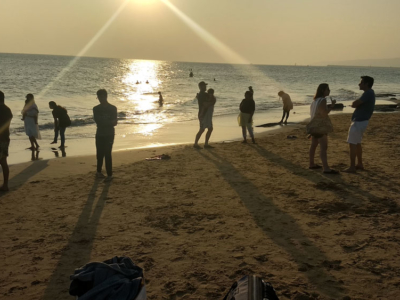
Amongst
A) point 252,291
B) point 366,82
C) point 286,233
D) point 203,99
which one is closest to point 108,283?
point 252,291

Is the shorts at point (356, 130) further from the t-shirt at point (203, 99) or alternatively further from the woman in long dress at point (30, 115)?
the woman in long dress at point (30, 115)

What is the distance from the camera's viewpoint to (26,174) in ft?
28.0

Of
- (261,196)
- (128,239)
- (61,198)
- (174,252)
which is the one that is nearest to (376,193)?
(261,196)

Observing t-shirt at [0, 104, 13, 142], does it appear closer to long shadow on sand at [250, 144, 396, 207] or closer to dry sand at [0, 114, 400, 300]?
dry sand at [0, 114, 400, 300]

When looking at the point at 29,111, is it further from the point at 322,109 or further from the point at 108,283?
the point at 108,283

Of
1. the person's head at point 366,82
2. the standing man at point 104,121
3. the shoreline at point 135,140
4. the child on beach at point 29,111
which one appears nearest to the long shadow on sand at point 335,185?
the person's head at point 366,82

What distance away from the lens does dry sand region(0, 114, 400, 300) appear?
12.1 ft

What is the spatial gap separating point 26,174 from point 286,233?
21.4 feet

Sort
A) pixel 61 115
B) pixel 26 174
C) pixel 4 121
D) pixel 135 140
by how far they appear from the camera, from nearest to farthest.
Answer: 1. pixel 4 121
2. pixel 26 174
3. pixel 61 115
4. pixel 135 140

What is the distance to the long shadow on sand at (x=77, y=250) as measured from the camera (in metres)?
3.59

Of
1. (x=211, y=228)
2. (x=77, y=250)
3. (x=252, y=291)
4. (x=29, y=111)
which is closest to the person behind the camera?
(x=252, y=291)

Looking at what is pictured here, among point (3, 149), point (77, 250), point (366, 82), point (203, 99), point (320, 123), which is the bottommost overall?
point (77, 250)

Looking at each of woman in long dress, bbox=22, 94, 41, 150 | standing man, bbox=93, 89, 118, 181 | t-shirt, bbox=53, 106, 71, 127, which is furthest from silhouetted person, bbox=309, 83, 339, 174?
woman in long dress, bbox=22, 94, 41, 150

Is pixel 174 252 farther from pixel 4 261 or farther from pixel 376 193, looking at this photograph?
pixel 376 193
